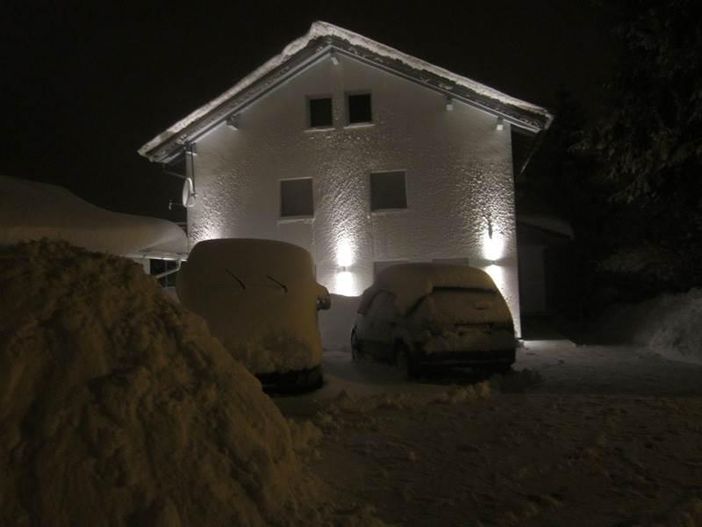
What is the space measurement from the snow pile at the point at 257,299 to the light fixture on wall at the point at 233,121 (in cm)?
1000

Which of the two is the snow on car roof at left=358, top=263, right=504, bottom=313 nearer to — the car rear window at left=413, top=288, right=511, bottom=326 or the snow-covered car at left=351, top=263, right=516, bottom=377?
the snow-covered car at left=351, top=263, right=516, bottom=377

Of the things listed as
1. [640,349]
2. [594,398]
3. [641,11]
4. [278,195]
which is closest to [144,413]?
[594,398]

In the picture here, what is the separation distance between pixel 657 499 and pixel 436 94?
1396 centimetres

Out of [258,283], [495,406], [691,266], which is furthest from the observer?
[691,266]

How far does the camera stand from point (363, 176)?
669 inches

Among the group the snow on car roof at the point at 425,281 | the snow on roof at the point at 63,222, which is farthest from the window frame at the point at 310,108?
the snow on car roof at the point at 425,281

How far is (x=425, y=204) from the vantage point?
16672mm

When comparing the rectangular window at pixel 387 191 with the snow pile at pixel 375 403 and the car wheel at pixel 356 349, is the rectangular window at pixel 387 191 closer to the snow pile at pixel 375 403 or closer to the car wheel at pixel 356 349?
the car wheel at pixel 356 349

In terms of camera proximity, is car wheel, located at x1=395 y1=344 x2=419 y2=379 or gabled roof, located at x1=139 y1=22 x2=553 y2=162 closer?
car wheel, located at x1=395 y1=344 x2=419 y2=379

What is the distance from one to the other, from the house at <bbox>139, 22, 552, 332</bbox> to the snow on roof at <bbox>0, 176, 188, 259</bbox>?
4.79 meters

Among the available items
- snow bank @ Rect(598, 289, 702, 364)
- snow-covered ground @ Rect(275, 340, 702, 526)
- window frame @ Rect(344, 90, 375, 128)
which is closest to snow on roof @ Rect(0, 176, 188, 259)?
snow-covered ground @ Rect(275, 340, 702, 526)

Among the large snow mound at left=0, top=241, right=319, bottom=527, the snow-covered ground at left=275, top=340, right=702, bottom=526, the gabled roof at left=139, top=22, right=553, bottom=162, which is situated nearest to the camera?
the large snow mound at left=0, top=241, right=319, bottom=527

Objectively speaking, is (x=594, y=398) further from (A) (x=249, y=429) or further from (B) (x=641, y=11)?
(B) (x=641, y=11)

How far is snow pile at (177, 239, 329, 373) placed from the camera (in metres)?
7.63
